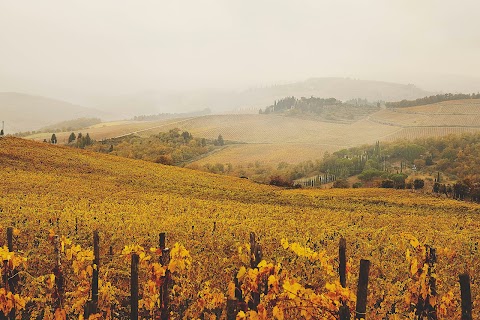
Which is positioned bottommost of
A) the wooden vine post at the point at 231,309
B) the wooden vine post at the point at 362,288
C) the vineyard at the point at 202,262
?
the vineyard at the point at 202,262

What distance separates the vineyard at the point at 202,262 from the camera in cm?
826

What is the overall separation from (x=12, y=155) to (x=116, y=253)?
2125 inches

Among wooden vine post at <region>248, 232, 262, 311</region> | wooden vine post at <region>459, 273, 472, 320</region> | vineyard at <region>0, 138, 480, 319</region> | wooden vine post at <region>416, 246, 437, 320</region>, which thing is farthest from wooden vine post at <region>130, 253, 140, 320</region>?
wooden vine post at <region>416, 246, 437, 320</region>

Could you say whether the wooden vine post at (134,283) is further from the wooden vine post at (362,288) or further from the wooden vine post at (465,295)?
the wooden vine post at (465,295)

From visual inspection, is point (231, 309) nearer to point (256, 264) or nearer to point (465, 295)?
point (256, 264)

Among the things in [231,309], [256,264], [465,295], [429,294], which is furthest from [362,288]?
[429,294]

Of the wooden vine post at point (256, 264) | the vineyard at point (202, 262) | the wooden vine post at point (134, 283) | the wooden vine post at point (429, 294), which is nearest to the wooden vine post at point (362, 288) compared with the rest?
the vineyard at point (202, 262)

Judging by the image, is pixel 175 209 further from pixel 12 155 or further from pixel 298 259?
pixel 12 155

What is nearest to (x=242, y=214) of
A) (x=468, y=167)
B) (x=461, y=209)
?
(x=461, y=209)

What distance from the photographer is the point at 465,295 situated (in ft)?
21.5

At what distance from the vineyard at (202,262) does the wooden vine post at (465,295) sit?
1.97 m

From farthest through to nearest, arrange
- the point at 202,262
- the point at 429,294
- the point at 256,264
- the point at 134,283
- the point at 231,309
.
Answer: the point at 202,262, the point at 429,294, the point at 134,283, the point at 256,264, the point at 231,309

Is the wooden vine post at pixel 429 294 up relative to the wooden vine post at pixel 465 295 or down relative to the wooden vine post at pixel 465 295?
down

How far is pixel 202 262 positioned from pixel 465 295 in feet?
33.6
